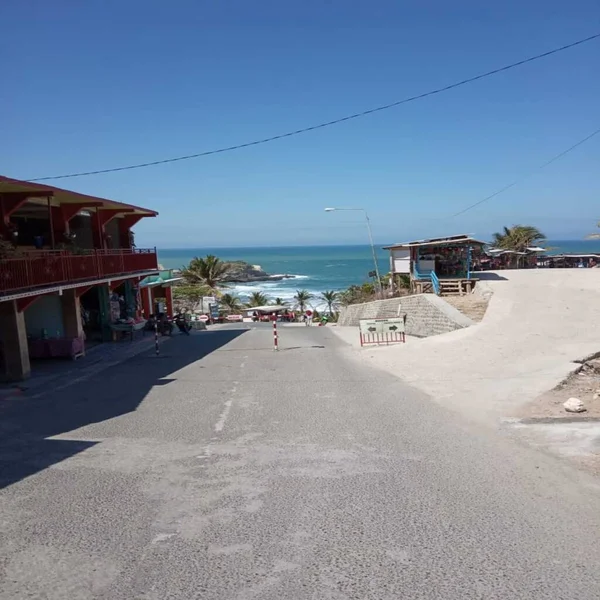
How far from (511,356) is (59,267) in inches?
507

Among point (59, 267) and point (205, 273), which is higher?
point (59, 267)

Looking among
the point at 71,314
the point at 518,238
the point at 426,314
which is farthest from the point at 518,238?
the point at 71,314

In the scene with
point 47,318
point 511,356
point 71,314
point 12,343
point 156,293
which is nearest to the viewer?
point 511,356

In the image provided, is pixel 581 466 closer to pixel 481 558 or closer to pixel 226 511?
pixel 481 558

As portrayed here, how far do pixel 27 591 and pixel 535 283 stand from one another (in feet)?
86.8

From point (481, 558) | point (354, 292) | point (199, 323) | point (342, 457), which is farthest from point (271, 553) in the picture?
point (354, 292)

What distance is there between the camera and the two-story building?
46.8 feet

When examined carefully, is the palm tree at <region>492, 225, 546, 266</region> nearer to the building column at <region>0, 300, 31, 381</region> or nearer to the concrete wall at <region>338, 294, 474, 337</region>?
the concrete wall at <region>338, 294, 474, 337</region>

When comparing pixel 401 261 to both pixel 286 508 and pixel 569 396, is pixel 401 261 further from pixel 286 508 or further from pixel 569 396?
pixel 286 508

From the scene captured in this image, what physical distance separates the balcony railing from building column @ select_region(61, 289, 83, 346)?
967mm

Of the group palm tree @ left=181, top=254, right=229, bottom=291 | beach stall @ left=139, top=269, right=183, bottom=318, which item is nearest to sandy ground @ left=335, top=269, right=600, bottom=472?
beach stall @ left=139, top=269, right=183, bottom=318

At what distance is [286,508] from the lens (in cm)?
536

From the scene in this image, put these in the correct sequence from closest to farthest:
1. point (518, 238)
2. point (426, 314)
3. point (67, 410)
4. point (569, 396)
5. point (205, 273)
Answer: point (569, 396), point (67, 410), point (426, 314), point (518, 238), point (205, 273)

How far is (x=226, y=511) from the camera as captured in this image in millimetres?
5320
